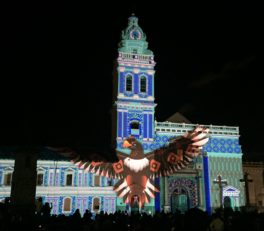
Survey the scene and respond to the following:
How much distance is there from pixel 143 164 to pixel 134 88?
952 centimetres

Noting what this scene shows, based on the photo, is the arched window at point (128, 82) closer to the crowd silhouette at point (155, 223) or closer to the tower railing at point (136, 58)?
the tower railing at point (136, 58)

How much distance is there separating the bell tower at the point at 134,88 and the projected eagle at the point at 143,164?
370cm

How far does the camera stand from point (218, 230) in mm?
9492

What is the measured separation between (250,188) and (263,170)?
3237mm

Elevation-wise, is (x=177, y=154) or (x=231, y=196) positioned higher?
(x=177, y=154)

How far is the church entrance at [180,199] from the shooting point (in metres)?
34.8

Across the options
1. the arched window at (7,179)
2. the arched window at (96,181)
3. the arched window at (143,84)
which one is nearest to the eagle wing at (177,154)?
the arched window at (96,181)

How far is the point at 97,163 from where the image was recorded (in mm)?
28625

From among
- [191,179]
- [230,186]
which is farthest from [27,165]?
[230,186]

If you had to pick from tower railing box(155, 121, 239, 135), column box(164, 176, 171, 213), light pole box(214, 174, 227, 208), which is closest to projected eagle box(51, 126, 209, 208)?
column box(164, 176, 171, 213)

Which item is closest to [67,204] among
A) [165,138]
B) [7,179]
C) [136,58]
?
[7,179]

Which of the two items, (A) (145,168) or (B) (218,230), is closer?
(B) (218,230)

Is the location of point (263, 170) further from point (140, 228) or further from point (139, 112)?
point (140, 228)

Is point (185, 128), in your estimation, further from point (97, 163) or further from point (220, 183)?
point (97, 163)
